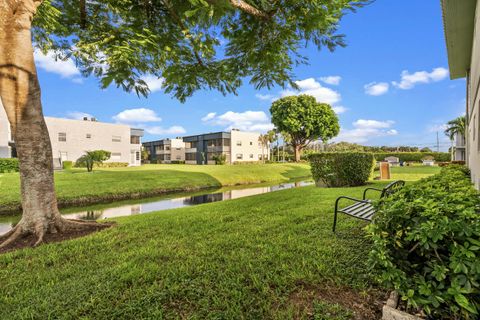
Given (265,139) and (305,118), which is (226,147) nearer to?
(265,139)

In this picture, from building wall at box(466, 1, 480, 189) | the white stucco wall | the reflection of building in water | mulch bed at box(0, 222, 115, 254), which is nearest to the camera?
mulch bed at box(0, 222, 115, 254)

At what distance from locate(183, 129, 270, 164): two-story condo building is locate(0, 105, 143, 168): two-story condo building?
14.9 metres

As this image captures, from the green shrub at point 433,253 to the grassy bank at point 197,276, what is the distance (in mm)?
574

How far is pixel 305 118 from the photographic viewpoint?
42594 mm

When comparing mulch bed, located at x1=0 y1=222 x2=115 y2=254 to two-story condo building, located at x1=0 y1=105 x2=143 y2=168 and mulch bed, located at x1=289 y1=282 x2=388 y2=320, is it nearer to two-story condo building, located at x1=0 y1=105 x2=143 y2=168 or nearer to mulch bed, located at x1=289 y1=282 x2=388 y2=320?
mulch bed, located at x1=289 y1=282 x2=388 y2=320

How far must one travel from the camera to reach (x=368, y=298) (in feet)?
7.91

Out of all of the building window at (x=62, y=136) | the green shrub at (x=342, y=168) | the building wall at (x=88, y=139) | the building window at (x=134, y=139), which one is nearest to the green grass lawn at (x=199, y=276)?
the green shrub at (x=342, y=168)

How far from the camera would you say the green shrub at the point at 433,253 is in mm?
1629

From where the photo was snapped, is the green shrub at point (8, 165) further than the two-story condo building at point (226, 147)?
No

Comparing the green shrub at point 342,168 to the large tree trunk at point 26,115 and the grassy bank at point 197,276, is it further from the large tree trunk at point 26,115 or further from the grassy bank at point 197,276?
the large tree trunk at point 26,115

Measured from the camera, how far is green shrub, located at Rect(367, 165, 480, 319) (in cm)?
163

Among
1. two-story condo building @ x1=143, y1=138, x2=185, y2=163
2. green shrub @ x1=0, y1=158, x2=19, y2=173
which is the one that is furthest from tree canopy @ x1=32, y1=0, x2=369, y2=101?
two-story condo building @ x1=143, y1=138, x2=185, y2=163

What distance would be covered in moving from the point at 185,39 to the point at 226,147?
1737 inches

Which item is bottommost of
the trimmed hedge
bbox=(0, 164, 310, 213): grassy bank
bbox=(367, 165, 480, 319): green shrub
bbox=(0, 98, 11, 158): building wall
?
bbox=(0, 164, 310, 213): grassy bank
